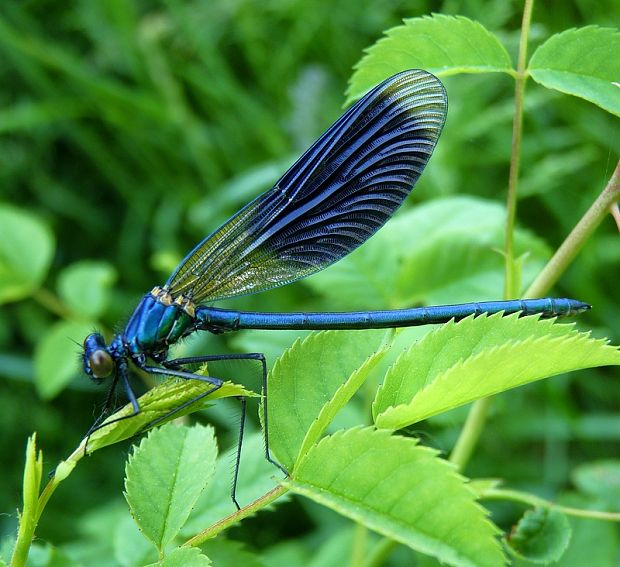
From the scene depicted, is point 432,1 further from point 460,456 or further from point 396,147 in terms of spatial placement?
point 460,456

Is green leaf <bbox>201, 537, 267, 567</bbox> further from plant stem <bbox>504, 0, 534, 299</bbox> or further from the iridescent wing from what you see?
plant stem <bbox>504, 0, 534, 299</bbox>

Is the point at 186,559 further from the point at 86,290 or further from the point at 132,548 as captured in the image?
the point at 86,290

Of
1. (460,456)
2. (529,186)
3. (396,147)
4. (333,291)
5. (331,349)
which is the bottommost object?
(460,456)

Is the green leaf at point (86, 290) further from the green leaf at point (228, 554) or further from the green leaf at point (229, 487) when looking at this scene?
the green leaf at point (228, 554)

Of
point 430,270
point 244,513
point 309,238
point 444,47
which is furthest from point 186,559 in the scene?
point 430,270

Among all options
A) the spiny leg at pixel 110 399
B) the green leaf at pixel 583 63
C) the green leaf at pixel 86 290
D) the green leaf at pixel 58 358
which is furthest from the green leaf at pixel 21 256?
the green leaf at pixel 583 63

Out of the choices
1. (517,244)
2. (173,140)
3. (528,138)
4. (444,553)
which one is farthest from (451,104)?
(444,553)
